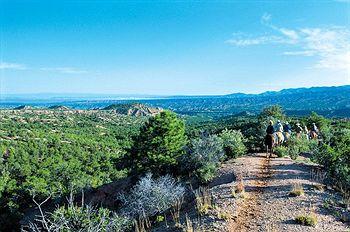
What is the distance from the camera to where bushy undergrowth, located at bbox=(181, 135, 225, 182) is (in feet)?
69.0

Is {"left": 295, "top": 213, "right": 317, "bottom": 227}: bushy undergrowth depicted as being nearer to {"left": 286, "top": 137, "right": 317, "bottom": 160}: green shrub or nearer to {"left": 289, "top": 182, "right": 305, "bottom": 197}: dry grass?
{"left": 289, "top": 182, "right": 305, "bottom": 197}: dry grass

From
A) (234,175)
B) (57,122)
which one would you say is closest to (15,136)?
(57,122)

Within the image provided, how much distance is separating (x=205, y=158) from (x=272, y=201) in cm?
949

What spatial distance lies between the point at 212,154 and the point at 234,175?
14.7 feet

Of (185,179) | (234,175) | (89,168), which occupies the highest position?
(234,175)

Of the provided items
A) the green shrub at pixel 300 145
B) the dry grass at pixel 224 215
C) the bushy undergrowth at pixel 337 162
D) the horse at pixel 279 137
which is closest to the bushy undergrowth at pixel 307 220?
the dry grass at pixel 224 215

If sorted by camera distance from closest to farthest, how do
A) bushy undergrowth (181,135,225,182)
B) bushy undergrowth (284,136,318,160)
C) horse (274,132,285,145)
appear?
bushy undergrowth (181,135,225,182) < bushy undergrowth (284,136,318,160) < horse (274,132,285,145)

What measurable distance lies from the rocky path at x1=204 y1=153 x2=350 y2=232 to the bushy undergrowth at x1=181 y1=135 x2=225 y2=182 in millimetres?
1236

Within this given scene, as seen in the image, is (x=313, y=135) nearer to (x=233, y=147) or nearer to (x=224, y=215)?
(x=233, y=147)

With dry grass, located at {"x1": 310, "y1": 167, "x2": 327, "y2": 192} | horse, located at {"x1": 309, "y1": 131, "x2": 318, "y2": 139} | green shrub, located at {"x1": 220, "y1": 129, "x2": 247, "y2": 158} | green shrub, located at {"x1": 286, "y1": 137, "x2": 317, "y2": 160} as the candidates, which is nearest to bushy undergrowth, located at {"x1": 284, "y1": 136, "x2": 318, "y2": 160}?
green shrub, located at {"x1": 286, "y1": 137, "x2": 317, "y2": 160}

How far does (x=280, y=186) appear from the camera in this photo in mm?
15477

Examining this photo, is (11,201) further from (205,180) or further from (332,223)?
(332,223)

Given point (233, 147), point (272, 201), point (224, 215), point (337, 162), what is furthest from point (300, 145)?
point (224, 215)

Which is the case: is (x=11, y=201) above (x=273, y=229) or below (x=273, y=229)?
below
